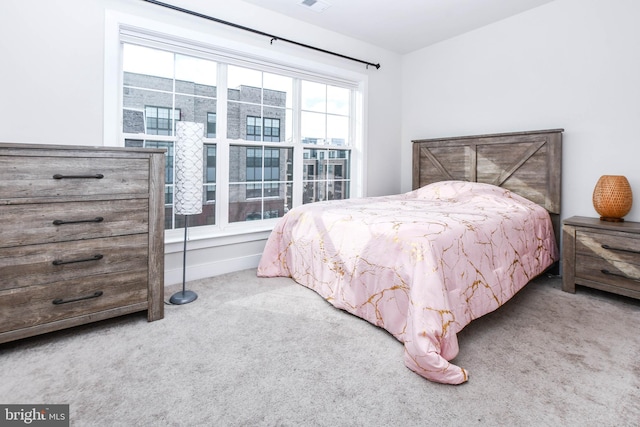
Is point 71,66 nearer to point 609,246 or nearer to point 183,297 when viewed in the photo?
point 183,297

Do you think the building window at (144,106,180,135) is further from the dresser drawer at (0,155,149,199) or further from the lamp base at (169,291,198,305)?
the lamp base at (169,291,198,305)

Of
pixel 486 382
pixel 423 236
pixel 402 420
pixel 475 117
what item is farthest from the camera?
pixel 475 117

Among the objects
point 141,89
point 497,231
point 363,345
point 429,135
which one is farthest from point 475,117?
point 141,89

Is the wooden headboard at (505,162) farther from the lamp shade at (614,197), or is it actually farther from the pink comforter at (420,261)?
the lamp shade at (614,197)

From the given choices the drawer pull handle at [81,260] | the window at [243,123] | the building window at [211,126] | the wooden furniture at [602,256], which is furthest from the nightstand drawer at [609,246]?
the drawer pull handle at [81,260]

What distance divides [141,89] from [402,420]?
2886 mm

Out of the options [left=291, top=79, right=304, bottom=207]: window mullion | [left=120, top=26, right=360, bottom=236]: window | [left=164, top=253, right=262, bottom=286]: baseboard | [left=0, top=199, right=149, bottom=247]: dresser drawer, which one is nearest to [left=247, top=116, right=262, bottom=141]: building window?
[left=120, top=26, right=360, bottom=236]: window

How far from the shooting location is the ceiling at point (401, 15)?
10.3 ft

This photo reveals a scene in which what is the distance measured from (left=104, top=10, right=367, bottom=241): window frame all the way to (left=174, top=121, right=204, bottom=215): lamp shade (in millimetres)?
507

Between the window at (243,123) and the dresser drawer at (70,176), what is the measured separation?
2.93 ft

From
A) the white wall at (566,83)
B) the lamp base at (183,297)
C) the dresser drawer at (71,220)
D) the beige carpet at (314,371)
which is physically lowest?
the beige carpet at (314,371)

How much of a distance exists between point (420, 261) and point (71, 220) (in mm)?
1885

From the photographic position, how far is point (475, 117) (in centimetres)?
379

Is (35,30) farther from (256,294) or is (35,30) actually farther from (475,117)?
(475,117)
